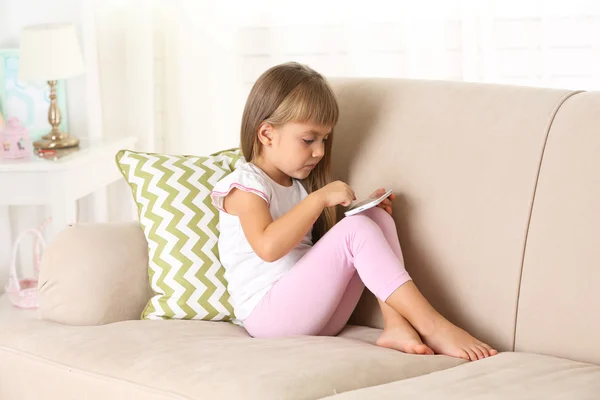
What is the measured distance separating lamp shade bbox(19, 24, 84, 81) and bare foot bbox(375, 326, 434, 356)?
5.55 ft

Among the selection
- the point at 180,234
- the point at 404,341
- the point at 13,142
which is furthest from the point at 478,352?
the point at 13,142

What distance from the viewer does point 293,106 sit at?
1945 millimetres

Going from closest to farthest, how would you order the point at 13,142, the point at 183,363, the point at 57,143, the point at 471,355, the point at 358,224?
the point at 183,363
the point at 471,355
the point at 358,224
the point at 13,142
the point at 57,143

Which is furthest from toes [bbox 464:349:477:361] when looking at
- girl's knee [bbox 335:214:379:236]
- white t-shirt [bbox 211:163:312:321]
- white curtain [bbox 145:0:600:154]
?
white curtain [bbox 145:0:600:154]

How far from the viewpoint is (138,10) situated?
3197mm

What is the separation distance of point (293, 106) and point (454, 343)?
61cm

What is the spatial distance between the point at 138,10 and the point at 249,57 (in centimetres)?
43

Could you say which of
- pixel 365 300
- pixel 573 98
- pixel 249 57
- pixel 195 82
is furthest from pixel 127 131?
pixel 573 98

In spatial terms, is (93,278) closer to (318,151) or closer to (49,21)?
(318,151)

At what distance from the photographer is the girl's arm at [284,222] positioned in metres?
1.85

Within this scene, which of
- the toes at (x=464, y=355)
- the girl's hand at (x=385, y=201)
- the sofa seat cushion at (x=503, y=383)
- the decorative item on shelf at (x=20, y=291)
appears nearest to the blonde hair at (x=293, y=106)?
the girl's hand at (x=385, y=201)

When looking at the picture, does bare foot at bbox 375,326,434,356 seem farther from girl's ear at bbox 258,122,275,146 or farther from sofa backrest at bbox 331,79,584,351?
girl's ear at bbox 258,122,275,146

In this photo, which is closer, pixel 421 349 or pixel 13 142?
pixel 421 349

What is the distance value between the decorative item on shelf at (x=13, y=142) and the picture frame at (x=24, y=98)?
1.14 ft
